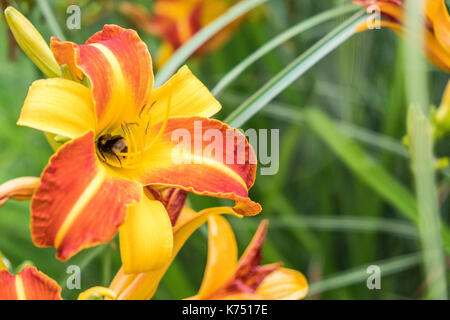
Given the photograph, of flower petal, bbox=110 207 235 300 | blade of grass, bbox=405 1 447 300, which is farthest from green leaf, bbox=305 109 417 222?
flower petal, bbox=110 207 235 300

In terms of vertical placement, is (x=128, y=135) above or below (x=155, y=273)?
above

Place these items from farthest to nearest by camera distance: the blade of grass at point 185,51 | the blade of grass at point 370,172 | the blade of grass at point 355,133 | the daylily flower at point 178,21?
the daylily flower at point 178,21 < the blade of grass at point 355,133 < the blade of grass at point 370,172 < the blade of grass at point 185,51

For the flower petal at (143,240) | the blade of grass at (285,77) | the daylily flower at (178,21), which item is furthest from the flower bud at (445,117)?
the daylily flower at (178,21)

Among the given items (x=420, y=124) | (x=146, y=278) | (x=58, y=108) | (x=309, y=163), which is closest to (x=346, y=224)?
(x=309, y=163)

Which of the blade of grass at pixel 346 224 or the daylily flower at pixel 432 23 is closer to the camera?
the daylily flower at pixel 432 23

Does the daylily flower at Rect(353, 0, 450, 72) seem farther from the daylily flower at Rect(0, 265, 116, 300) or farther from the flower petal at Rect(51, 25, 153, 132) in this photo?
the daylily flower at Rect(0, 265, 116, 300)

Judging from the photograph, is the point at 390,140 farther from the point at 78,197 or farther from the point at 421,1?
the point at 78,197

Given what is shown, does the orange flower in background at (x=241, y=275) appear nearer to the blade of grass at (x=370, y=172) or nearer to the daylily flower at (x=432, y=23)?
the daylily flower at (x=432, y=23)
